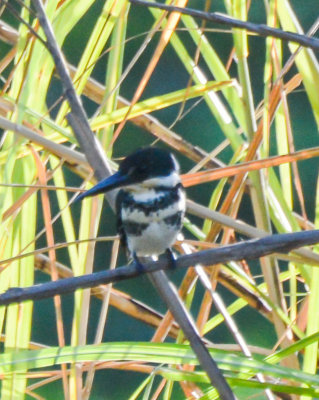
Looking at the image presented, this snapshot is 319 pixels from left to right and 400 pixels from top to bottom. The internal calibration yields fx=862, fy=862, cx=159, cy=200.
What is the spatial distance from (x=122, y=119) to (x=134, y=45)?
267 centimetres

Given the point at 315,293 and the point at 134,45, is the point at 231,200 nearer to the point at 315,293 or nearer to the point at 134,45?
the point at 315,293

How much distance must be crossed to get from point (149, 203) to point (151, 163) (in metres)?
0.06

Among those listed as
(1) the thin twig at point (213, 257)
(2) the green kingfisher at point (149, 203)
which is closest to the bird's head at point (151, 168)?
(2) the green kingfisher at point (149, 203)

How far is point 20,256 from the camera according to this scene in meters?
0.82

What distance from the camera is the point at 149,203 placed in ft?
3.47

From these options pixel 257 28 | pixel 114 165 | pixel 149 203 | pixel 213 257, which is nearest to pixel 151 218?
pixel 149 203

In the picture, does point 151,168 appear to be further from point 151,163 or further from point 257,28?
point 257,28

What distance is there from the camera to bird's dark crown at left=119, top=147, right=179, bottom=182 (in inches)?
41.8

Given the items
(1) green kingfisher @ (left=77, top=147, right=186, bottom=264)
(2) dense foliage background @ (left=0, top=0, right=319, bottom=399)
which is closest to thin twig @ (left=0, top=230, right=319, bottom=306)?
(2) dense foliage background @ (left=0, top=0, right=319, bottom=399)

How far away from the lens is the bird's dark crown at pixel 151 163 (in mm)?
1061

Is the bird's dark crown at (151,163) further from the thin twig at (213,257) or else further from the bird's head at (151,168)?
the thin twig at (213,257)

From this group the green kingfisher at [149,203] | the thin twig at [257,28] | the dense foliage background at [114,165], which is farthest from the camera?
the green kingfisher at [149,203]

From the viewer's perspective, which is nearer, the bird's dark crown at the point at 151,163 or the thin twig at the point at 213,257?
the thin twig at the point at 213,257

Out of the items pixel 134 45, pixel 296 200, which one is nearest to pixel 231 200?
pixel 296 200
